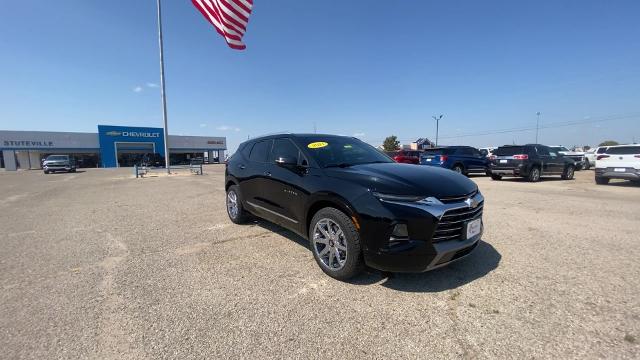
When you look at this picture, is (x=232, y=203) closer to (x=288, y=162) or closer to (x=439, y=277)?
(x=288, y=162)

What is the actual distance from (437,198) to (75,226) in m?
6.46

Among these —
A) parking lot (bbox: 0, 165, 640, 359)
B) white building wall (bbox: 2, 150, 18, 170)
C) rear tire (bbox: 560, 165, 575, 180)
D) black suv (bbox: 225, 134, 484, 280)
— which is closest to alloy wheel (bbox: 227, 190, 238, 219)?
parking lot (bbox: 0, 165, 640, 359)

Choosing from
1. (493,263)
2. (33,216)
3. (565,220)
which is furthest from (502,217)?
(33,216)

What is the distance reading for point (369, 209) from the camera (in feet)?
9.23

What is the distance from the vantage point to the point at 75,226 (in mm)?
5656

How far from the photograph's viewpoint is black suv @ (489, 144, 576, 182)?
1262 cm

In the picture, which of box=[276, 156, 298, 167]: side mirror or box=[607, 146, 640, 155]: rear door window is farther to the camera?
box=[607, 146, 640, 155]: rear door window

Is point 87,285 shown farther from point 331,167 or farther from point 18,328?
point 331,167

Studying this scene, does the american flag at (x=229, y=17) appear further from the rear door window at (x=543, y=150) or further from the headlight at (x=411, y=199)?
the rear door window at (x=543, y=150)

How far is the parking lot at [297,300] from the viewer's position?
6.97ft

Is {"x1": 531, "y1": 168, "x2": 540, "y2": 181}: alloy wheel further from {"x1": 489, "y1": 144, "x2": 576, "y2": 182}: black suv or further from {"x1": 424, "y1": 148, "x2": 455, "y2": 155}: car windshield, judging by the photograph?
Result: {"x1": 424, "y1": 148, "x2": 455, "y2": 155}: car windshield

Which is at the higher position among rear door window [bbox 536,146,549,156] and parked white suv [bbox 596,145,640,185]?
rear door window [bbox 536,146,549,156]

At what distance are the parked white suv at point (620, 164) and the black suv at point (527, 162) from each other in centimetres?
191

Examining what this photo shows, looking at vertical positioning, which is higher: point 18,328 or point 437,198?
point 437,198
